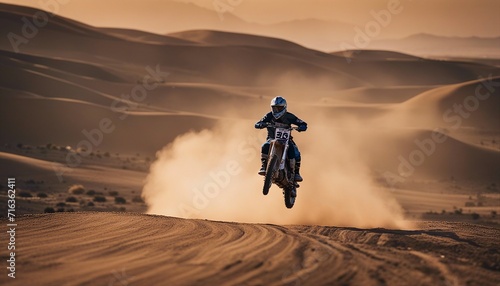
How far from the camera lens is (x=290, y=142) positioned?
55.3 ft

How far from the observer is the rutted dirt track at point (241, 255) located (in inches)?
396

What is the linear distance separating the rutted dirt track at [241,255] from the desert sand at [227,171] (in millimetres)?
40

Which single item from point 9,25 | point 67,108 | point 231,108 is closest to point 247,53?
point 9,25

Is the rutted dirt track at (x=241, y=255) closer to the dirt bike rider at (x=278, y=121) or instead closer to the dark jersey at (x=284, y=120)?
the dirt bike rider at (x=278, y=121)

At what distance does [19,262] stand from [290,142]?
7.05m

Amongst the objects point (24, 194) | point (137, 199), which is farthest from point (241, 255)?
point (137, 199)

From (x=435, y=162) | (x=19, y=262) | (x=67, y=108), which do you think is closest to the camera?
(x=19, y=262)

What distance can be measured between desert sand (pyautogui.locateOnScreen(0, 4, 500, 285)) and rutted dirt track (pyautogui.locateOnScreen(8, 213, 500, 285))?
0.13 feet

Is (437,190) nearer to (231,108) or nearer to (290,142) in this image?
(290,142)

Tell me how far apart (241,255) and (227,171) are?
1870cm

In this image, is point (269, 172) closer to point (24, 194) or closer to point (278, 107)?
point (278, 107)

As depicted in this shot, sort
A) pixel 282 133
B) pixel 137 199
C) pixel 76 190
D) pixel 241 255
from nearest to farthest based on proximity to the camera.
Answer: pixel 241 255, pixel 282 133, pixel 137 199, pixel 76 190

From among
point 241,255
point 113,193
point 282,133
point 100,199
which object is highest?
point 113,193

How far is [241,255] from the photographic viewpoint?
11.4m
